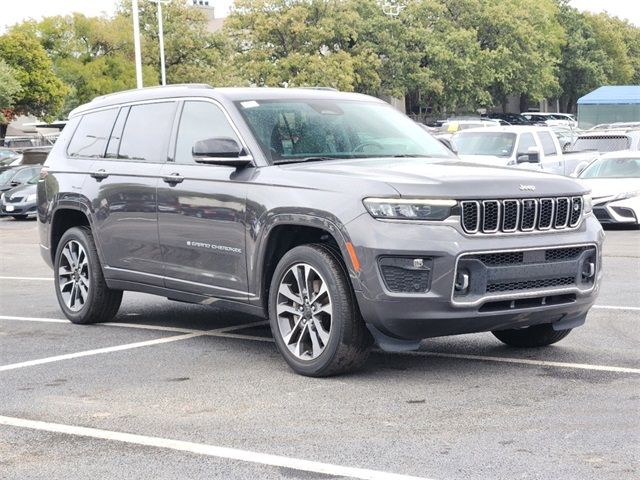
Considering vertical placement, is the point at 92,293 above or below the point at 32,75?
below

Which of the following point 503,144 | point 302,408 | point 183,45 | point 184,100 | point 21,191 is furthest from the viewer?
point 183,45

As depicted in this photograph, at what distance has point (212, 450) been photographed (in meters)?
5.46

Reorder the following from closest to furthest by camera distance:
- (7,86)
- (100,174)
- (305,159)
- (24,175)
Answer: (305,159), (100,174), (24,175), (7,86)

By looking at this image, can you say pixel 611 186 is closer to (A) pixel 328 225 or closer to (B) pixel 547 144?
(B) pixel 547 144

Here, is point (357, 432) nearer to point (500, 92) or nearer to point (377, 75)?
point (377, 75)

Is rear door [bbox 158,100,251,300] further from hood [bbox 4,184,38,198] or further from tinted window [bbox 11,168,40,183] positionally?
tinted window [bbox 11,168,40,183]

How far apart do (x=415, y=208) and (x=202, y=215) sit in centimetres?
186

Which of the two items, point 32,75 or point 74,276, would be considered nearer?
point 74,276

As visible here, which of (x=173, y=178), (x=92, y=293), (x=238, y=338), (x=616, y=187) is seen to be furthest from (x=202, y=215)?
(x=616, y=187)

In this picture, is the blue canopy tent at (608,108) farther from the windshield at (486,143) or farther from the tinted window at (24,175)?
the windshield at (486,143)

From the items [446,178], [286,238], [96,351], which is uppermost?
[446,178]

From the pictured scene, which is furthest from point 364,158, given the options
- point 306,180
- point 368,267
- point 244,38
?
point 244,38

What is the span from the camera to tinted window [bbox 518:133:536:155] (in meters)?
21.9

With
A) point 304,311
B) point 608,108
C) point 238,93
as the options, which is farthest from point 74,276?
point 608,108
